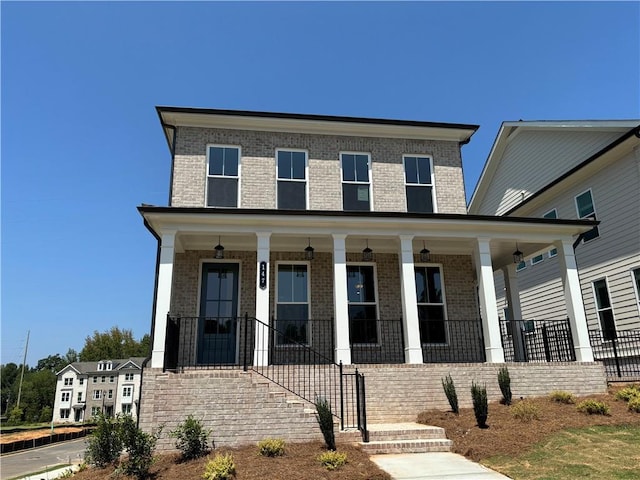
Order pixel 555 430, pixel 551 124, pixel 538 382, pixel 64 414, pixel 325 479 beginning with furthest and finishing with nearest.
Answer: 1. pixel 64 414
2. pixel 551 124
3. pixel 538 382
4. pixel 555 430
5. pixel 325 479

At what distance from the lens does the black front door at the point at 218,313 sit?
1169cm

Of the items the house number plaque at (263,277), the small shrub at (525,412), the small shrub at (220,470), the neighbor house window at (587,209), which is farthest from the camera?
the neighbor house window at (587,209)

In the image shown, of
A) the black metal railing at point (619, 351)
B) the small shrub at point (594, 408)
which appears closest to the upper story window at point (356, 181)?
the small shrub at point (594, 408)

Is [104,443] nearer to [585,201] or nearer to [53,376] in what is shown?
[585,201]

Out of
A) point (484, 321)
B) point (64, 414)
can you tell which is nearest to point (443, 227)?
point (484, 321)

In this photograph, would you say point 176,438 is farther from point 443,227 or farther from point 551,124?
point 551,124

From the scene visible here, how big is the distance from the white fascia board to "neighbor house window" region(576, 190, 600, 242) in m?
5.15

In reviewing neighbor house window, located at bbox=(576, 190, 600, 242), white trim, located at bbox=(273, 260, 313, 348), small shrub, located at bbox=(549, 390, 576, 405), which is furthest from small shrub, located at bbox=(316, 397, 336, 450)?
neighbor house window, located at bbox=(576, 190, 600, 242)

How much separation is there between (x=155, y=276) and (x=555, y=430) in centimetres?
936

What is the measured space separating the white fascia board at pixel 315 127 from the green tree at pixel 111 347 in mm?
Result: 72885

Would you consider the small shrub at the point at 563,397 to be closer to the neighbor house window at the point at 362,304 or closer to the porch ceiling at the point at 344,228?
the porch ceiling at the point at 344,228

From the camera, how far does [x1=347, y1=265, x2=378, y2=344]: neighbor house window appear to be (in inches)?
483

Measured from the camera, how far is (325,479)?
609 centimetres

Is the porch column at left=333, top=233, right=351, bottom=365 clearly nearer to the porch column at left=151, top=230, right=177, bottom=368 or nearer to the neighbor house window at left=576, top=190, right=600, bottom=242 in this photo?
the porch column at left=151, top=230, right=177, bottom=368
